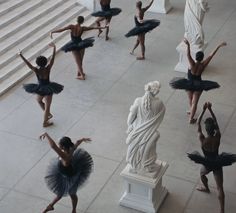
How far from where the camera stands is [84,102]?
39.2ft

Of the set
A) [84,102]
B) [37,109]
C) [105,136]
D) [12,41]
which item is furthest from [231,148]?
[12,41]

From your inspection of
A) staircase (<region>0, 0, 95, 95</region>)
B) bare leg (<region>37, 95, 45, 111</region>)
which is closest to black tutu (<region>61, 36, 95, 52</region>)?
staircase (<region>0, 0, 95, 95</region>)

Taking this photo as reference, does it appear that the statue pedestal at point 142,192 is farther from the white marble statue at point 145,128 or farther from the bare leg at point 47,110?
the bare leg at point 47,110

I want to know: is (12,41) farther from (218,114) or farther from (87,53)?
(218,114)

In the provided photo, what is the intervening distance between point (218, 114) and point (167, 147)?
1.71 metres

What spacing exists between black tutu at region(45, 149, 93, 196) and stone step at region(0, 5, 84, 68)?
566 cm

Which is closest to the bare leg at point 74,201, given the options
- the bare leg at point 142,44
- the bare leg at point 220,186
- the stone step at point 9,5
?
the bare leg at point 220,186

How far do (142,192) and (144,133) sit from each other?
118 cm

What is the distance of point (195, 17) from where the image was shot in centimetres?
1231

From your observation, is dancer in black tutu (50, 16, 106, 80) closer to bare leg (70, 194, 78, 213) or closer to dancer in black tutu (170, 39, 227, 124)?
dancer in black tutu (170, 39, 227, 124)

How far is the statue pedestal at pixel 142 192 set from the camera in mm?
8359

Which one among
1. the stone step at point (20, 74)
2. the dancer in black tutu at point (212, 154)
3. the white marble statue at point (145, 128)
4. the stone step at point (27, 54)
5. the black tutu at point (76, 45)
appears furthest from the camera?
the stone step at point (27, 54)

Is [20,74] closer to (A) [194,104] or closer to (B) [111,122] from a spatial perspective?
(B) [111,122]

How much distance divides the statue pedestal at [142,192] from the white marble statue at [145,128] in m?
0.14
